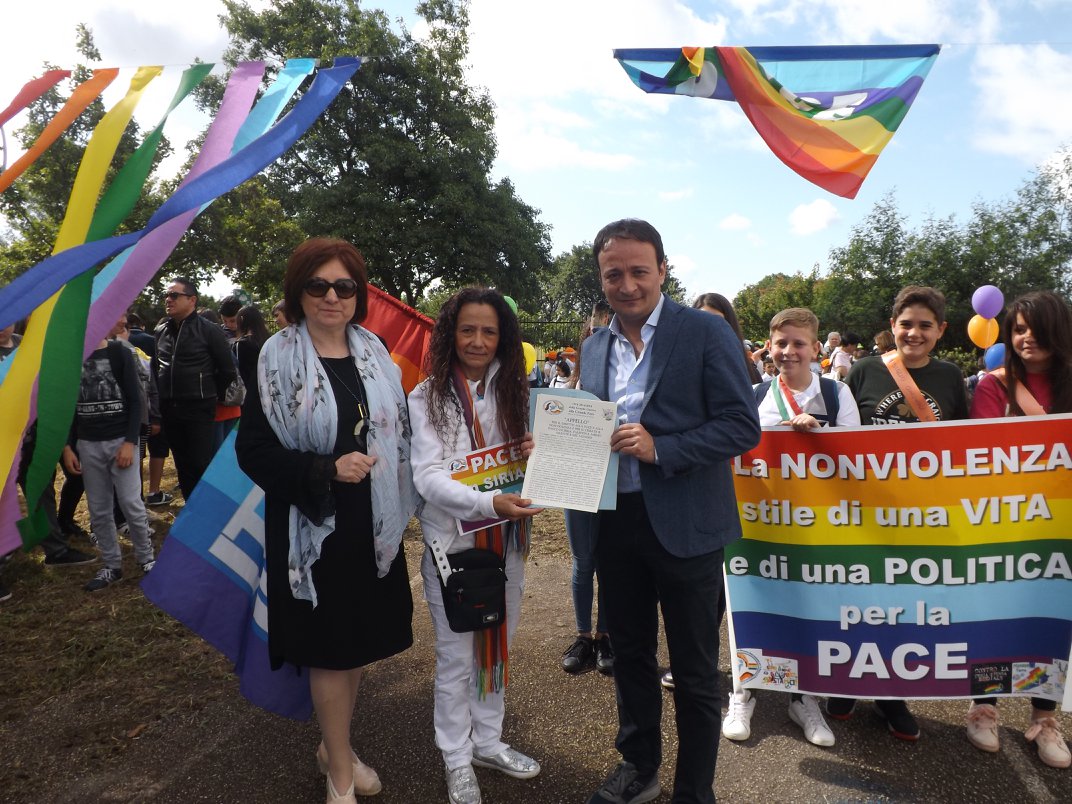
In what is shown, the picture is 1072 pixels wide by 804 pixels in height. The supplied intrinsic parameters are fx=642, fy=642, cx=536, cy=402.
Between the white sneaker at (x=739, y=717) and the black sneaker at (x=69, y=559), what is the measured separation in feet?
17.4

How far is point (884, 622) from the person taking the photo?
276 centimetres

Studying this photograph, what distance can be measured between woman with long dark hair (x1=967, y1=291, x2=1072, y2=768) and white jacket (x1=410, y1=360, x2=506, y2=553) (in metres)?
2.24

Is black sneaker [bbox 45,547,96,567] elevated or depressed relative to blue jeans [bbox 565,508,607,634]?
depressed

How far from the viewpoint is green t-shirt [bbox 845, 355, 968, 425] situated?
297 centimetres

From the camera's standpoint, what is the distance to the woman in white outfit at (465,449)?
2.42 m

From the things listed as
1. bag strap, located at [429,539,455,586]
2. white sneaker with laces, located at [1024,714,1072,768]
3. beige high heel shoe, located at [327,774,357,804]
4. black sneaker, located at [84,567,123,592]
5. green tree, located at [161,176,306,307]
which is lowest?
white sneaker with laces, located at [1024,714,1072,768]

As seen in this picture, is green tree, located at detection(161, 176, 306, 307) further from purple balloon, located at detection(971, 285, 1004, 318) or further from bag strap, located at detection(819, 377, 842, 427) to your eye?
bag strap, located at detection(819, 377, 842, 427)

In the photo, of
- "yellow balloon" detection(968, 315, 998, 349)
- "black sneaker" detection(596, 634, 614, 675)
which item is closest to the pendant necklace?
"black sneaker" detection(596, 634, 614, 675)

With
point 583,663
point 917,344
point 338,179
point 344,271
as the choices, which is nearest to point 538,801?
point 583,663

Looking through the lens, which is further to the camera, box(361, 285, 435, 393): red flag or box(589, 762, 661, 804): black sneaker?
box(361, 285, 435, 393): red flag

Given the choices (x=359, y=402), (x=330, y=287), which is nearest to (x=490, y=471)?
(x=359, y=402)

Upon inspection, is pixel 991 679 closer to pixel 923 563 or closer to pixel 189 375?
pixel 923 563

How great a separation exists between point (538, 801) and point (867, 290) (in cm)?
3424

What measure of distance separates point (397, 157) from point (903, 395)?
20742 millimetres
